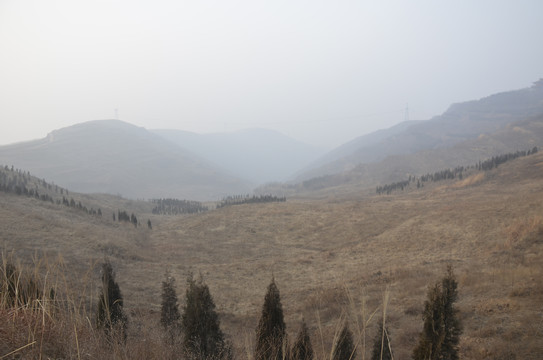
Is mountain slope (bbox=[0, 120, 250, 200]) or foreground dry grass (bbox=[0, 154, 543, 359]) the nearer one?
foreground dry grass (bbox=[0, 154, 543, 359])

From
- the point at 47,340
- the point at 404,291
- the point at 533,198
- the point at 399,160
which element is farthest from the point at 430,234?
the point at 399,160

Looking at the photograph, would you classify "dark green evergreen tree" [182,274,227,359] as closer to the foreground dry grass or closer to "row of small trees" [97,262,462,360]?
"row of small trees" [97,262,462,360]

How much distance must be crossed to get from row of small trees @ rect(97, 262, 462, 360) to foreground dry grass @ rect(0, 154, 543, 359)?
78 cm

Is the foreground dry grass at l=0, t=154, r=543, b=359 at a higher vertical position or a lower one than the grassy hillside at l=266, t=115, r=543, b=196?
lower

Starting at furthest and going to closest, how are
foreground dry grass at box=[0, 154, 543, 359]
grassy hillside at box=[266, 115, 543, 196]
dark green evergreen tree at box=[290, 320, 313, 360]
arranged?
grassy hillside at box=[266, 115, 543, 196], foreground dry grass at box=[0, 154, 543, 359], dark green evergreen tree at box=[290, 320, 313, 360]

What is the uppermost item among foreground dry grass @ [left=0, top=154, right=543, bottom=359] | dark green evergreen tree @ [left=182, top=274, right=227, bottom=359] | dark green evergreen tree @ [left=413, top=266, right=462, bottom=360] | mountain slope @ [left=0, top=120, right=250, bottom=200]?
mountain slope @ [left=0, top=120, right=250, bottom=200]

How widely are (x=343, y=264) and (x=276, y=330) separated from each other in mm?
17020

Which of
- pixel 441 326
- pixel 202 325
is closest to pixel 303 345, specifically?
pixel 441 326

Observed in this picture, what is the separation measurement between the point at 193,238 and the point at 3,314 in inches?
1543

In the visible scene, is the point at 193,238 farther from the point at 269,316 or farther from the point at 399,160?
the point at 399,160

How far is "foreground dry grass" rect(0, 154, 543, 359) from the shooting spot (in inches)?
371

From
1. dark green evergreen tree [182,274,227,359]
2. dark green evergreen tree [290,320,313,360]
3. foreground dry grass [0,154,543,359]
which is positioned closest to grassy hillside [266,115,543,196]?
foreground dry grass [0,154,543,359]

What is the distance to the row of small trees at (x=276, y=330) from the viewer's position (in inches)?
229

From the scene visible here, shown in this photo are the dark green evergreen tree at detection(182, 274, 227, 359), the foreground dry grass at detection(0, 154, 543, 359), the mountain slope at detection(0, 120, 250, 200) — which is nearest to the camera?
the dark green evergreen tree at detection(182, 274, 227, 359)
